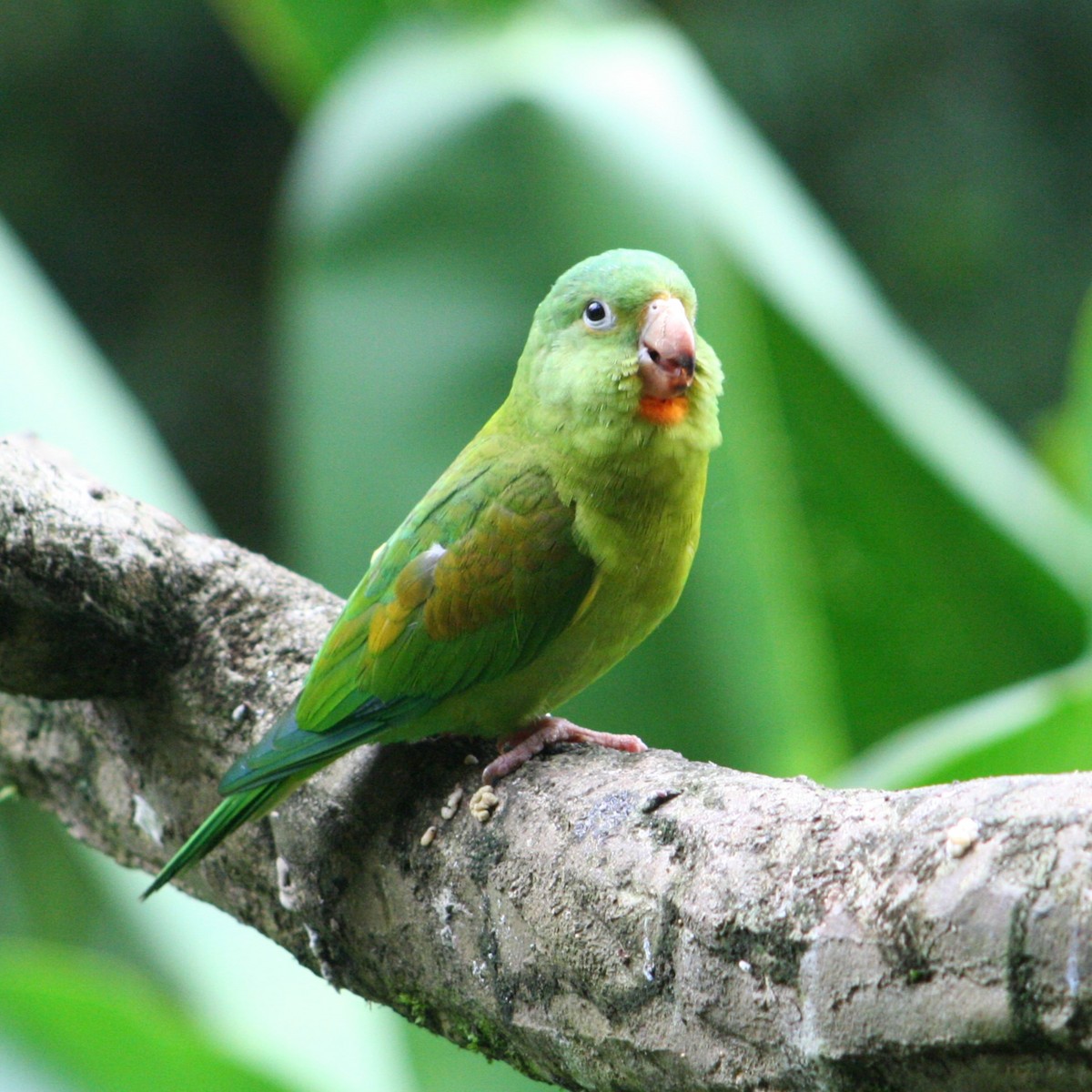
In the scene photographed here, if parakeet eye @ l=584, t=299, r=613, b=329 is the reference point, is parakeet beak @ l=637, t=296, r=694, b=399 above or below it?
below

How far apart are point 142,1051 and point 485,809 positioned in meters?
1.70

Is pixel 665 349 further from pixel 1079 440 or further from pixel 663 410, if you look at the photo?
pixel 1079 440

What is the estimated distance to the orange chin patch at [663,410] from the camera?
7.08 feet

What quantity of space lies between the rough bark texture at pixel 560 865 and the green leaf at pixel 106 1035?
717 mm

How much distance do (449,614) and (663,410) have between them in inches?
19.5

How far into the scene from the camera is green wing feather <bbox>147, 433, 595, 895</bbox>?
209 centimetres

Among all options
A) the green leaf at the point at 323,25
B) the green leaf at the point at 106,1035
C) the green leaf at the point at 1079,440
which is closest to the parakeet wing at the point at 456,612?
the green leaf at the point at 106,1035

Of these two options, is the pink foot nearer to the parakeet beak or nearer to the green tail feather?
the green tail feather

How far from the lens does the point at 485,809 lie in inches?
74.7

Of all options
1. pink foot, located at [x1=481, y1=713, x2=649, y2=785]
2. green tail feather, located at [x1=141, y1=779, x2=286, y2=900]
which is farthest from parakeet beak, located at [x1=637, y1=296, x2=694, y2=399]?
green tail feather, located at [x1=141, y1=779, x2=286, y2=900]

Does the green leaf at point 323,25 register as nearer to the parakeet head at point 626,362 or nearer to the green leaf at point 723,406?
the green leaf at point 723,406

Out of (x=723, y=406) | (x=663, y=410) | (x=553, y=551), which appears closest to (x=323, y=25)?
(x=723, y=406)

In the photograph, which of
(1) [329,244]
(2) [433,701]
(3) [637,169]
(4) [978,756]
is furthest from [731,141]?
(2) [433,701]

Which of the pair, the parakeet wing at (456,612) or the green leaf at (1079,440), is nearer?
the parakeet wing at (456,612)
